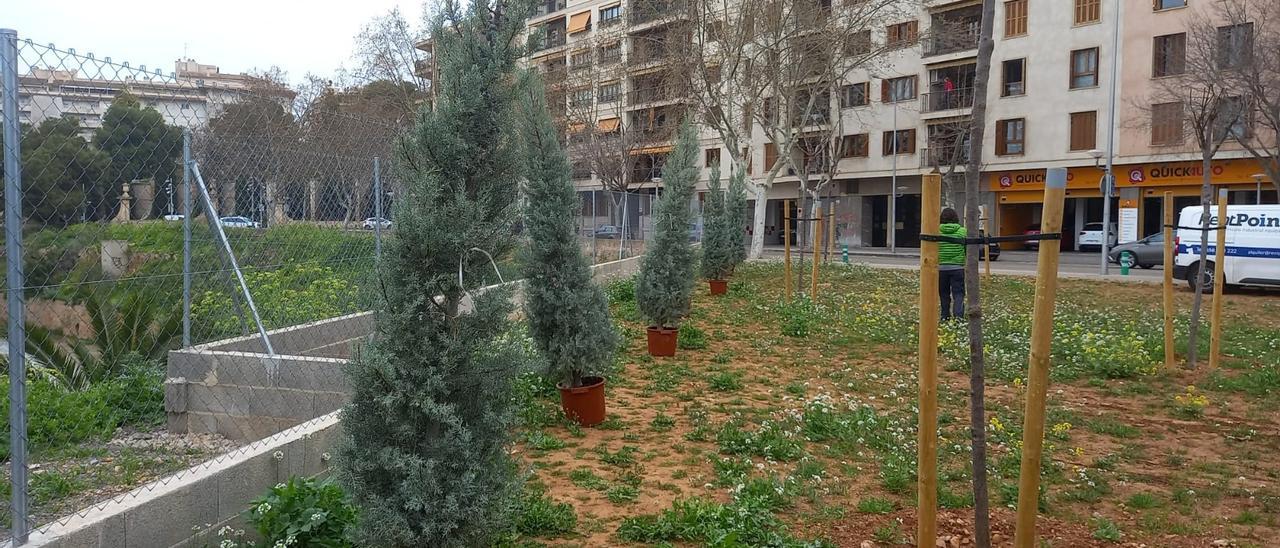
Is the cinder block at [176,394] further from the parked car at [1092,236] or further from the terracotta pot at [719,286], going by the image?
the parked car at [1092,236]

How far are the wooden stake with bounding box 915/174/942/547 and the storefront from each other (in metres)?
29.3

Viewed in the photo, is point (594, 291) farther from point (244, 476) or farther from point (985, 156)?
point (985, 156)

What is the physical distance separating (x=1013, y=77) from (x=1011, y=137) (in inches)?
103

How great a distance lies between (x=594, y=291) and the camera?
22.3ft

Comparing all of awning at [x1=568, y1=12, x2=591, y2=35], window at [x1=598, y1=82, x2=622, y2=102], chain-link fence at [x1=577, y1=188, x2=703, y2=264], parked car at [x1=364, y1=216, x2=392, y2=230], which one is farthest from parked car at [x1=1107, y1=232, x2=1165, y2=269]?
awning at [x1=568, y1=12, x2=591, y2=35]

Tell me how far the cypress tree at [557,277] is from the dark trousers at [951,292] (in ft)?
19.5

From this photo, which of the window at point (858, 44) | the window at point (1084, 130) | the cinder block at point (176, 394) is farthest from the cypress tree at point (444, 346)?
the window at point (1084, 130)

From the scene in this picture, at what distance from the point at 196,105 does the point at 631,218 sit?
15.4 meters

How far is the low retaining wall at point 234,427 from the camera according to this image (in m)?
3.40

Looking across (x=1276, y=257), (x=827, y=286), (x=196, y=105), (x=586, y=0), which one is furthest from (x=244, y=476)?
(x=586, y=0)

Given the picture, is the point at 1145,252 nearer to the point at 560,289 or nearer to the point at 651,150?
the point at 651,150

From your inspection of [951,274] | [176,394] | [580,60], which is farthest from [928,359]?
[580,60]

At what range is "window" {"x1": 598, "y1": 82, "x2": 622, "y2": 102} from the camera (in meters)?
32.0

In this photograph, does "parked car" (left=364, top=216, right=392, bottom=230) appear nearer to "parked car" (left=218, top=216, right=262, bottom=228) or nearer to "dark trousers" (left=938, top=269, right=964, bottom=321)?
"parked car" (left=218, top=216, right=262, bottom=228)
